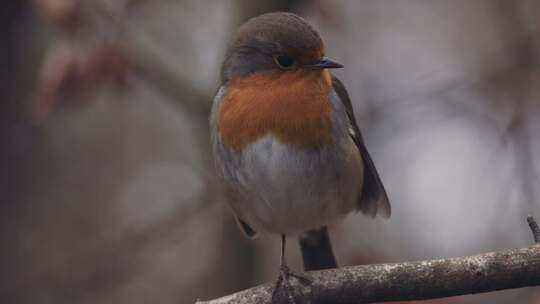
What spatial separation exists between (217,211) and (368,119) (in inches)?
49.2

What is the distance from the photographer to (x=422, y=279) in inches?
124

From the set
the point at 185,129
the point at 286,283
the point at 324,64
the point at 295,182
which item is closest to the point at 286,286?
the point at 286,283

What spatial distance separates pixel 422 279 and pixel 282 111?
3.20 feet

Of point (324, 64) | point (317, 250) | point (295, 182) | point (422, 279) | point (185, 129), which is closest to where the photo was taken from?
point (422, 279)

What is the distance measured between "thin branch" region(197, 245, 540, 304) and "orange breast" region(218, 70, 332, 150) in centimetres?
65

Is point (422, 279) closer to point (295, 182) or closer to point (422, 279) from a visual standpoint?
point (422, 279)

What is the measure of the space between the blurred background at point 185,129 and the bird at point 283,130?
92 cm

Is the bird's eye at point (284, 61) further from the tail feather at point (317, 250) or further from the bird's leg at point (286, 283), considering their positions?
the tail feather at point (317, 250)

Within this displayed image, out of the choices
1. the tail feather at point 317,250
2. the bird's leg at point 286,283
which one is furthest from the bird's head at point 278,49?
the tail feather at point 317,250

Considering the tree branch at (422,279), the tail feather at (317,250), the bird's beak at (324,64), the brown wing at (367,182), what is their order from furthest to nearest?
the tail feather at (317,250), the brown wing at (367,182), the bird's beak at (324,64), the tree branch at (422,279)

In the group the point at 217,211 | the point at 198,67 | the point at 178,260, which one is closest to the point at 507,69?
the point at 217,211

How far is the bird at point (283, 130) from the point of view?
3.64 meters

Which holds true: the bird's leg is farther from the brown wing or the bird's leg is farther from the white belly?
the brown wing

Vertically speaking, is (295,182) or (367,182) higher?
(295,182)
